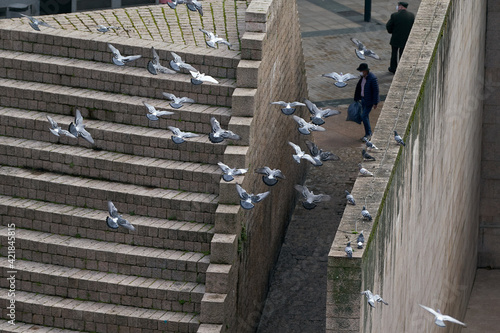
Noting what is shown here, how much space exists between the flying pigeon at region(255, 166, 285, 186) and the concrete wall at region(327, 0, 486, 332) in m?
1.70

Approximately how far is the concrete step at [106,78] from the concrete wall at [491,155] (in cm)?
862

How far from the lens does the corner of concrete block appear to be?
677 inches

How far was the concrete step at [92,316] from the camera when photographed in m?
17.1

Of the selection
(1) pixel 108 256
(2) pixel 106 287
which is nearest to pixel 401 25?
(1) pixel 108 256

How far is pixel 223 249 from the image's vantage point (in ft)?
56.5

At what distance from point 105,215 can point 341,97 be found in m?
10.2

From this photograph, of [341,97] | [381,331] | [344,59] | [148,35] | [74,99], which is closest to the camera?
[381,331]

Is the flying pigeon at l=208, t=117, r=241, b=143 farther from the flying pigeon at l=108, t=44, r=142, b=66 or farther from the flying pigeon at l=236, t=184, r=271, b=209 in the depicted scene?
the flying pigeon at l=108, t=44, r=142, b=66

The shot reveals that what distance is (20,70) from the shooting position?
64.1 feet

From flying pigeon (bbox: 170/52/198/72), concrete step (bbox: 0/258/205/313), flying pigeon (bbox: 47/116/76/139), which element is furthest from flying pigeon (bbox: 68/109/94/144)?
concrete step (bbox: 0/258/205/313)

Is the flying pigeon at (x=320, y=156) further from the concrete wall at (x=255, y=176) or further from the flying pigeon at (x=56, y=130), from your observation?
the flying pigeon at (x=56, y=130)

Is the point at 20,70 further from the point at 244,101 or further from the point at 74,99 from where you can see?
the point at 244,101

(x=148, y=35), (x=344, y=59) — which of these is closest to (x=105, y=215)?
(x=148, y=35)

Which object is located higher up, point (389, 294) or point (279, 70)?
point (279, 70)
